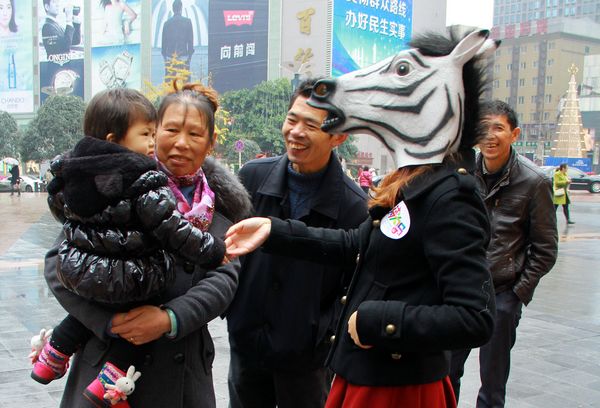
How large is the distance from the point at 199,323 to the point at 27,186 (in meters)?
37.0

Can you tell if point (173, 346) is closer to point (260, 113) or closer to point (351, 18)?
point (260, 113)

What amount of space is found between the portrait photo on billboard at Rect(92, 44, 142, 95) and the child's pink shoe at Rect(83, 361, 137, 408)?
222 ft

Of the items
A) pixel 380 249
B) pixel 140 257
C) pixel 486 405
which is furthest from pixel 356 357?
pixel 486 405

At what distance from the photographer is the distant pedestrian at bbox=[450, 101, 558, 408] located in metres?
3.46

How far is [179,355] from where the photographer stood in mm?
2018

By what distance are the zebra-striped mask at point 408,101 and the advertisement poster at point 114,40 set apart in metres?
68.4

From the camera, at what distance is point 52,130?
45062mm

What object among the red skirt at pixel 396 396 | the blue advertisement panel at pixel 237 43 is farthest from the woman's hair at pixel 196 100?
the blue advertisement panel at pixel 237 43

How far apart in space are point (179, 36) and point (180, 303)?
66.4 m

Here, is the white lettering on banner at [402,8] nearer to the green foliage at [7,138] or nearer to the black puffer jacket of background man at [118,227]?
the green foliage at [7,138]

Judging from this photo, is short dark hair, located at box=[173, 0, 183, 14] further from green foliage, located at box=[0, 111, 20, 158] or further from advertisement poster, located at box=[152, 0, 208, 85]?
green foliage, located at box=[0, 111, 20, 158]

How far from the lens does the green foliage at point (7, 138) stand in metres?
50.6

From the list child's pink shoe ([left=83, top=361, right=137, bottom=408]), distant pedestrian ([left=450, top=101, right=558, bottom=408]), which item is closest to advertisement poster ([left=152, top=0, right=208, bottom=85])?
distant pedestrian ([left=450, top=101, right=558, bottom=408])

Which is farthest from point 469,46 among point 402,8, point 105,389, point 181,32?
point 402,8
